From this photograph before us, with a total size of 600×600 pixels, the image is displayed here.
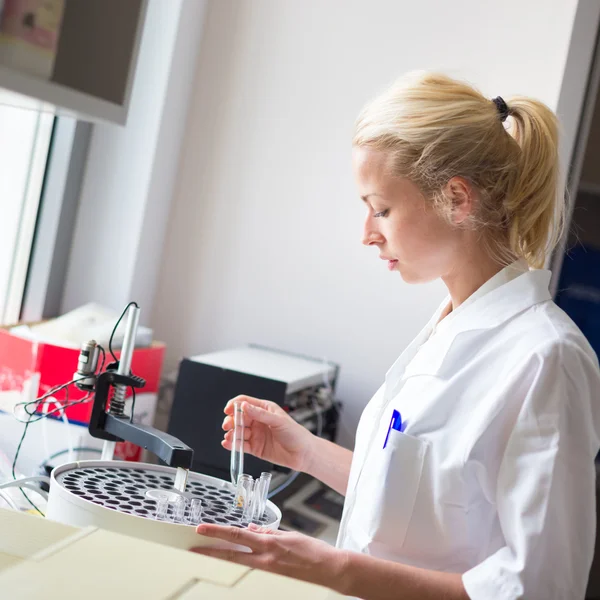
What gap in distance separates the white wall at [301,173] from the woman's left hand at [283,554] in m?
Result: 1.31

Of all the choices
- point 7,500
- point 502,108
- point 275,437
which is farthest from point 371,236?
point 7,500

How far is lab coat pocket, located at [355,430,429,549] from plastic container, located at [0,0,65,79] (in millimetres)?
637

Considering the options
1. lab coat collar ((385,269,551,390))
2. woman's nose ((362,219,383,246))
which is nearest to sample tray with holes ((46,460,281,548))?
lab coat collar ((385,269,551,390))

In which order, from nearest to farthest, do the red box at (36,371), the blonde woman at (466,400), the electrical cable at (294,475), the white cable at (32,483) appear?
the blonde woman at (466,400), the white cable at (32,483), the red box at (36,371), the electrical cable at (294,475)

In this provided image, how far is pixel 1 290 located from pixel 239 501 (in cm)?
126

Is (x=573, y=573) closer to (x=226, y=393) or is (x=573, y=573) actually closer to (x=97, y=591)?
(x=97, y=591)

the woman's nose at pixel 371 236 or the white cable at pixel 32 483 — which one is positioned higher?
the woman's nose at pixel 371 236

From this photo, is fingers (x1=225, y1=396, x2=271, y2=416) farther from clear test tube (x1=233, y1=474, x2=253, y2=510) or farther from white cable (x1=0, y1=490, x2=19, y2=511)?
white cable (x1=0, y1=490, x2=19, y2=511)

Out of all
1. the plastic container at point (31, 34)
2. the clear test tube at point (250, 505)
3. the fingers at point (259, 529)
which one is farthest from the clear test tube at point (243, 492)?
the plastic container at point (31, 34)

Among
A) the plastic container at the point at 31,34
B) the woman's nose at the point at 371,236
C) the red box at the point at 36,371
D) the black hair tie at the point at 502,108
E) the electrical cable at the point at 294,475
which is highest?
the black hair tie at the point at 502,108

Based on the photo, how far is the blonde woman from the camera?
0.94 m

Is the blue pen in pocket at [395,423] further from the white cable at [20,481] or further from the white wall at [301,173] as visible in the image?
the white wall at [301,173]

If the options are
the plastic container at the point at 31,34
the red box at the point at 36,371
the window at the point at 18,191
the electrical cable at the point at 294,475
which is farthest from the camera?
the window at the point at 18,191

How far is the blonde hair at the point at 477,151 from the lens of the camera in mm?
1122
